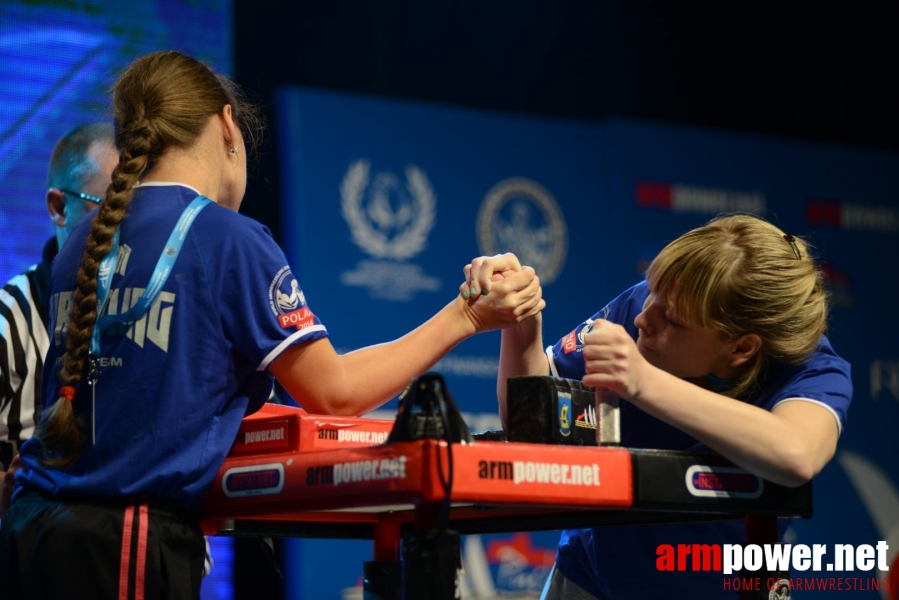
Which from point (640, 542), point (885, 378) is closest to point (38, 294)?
point (640, 542)

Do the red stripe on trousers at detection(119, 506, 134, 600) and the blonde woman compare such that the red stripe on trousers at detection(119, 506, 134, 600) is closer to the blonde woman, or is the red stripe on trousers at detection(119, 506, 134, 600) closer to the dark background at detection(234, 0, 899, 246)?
the blonde woman

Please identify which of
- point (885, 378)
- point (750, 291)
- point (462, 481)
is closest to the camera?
point (462, 481)

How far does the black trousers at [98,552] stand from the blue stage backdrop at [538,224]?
8.29 feet

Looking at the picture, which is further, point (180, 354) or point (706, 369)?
point (706, 369)

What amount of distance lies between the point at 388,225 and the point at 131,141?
2.81 m

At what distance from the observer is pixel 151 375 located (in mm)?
1574

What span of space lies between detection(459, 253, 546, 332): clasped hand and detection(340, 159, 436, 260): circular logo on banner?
255cm

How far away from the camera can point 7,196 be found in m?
3.79

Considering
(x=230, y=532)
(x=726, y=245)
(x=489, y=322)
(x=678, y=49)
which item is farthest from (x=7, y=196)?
(x=678, y=49)

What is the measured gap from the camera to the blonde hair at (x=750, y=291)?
5.94 feet

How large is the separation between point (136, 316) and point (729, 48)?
185 inches

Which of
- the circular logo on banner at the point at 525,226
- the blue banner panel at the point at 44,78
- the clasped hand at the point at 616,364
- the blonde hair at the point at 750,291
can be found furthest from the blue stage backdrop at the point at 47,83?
the clasped hand at the point at 616,364

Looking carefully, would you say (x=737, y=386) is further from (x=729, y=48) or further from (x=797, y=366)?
(x=729, y=48)

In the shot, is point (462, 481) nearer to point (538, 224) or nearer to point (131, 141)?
point (131, 141)
